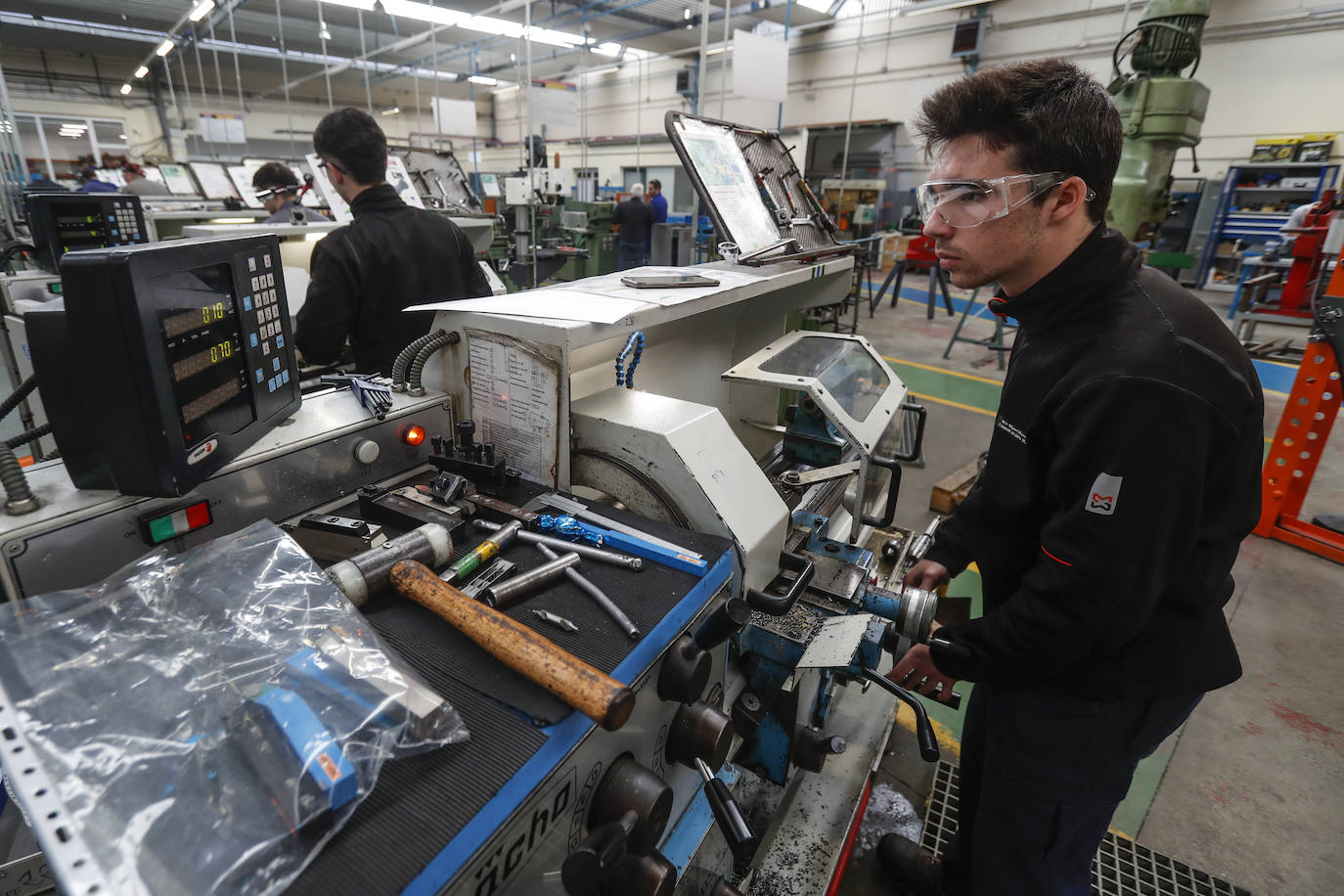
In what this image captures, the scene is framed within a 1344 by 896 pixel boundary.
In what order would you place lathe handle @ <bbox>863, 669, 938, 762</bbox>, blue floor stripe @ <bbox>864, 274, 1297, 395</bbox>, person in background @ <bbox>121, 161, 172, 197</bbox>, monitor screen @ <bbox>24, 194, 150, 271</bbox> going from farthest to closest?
person in background @ <bbox>121, 161, 172, 197</bbox>
blue floor stripe @ <bbox>864, 274, 1297, 395</bbox>
monitor screen @ <bbox>24, 194, 150, 271</bbox>
lathe handle @ <bbox>863, 669, 938, 762</bbox>

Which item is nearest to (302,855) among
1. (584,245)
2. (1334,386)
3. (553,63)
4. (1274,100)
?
(1334,386)

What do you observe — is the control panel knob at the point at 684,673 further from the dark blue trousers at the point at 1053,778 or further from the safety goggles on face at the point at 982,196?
the safety goggles on face at the point at 982,196

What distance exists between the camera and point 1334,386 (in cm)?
247

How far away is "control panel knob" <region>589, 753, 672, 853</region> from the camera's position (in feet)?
2.18

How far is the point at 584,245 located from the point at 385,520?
6.82 m

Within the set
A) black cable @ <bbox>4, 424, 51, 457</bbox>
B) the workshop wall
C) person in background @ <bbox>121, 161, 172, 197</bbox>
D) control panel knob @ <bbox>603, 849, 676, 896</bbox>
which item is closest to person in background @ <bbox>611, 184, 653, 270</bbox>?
the workshop wall

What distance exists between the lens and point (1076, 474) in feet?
2.57

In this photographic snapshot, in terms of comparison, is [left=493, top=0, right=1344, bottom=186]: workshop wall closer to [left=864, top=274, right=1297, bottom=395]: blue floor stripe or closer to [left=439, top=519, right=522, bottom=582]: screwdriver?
[left=864, top=274, right=1297, bottom=395]: blue floor stripe

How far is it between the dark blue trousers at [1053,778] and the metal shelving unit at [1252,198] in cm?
807

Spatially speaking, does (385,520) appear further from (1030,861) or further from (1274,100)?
(1274,100)

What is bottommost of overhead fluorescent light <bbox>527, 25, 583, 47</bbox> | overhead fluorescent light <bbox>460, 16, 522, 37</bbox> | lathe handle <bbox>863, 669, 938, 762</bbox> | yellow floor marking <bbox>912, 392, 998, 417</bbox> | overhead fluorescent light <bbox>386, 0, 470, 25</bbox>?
yellow floor marking <bbox>912, 392, 998, 417</bbox>

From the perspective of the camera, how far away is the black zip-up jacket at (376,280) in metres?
1.61

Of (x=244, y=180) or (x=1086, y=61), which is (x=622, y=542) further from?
(x=1086, y=61)

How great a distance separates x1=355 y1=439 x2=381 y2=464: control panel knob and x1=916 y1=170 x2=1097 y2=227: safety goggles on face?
0.90 meters
